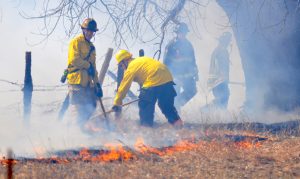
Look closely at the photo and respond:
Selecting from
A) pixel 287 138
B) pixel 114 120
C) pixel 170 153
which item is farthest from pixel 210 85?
pixel 170 153

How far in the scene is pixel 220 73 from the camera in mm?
12086

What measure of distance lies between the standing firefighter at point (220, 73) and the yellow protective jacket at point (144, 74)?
3.92m

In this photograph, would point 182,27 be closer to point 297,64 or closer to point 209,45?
point 297,64

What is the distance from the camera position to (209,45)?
17.6m

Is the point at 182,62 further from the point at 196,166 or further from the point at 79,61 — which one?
the point at 196,166

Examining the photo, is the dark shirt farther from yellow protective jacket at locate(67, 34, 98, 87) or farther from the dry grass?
the dry grass

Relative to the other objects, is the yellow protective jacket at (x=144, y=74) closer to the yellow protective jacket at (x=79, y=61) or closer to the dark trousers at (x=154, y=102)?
the dark trousers at (x=154, y=102)

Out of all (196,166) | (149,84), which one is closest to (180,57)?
(149,84)

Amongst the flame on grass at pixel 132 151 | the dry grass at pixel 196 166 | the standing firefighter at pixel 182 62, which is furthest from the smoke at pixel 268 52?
the dry grass at pixel 196 166

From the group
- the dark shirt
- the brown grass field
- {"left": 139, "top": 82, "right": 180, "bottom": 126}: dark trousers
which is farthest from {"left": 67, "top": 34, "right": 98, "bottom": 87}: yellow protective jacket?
the dark shirt

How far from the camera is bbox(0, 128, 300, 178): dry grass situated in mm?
5359

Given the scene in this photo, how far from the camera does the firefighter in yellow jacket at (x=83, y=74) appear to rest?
7930mm

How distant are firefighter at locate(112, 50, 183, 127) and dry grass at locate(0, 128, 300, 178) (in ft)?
6.29

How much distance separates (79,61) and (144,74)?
112cm
